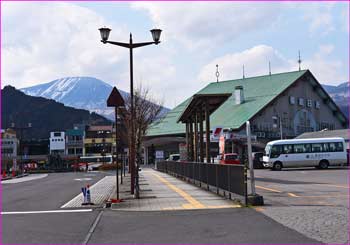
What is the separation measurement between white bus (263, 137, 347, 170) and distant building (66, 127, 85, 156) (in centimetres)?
10075

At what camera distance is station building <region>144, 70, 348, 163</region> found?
84.6 meters

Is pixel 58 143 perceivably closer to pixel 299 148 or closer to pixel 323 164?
pixel 299 148

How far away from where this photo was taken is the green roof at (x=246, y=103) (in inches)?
3344

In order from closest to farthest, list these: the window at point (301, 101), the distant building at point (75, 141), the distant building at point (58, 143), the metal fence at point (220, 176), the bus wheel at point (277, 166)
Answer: the metal fence at point (220, 176) → the bus wheel at point (277, 166) → the window at point (301, 101) → the distant building at point (58, 143) → the distant building at point (75, 141)

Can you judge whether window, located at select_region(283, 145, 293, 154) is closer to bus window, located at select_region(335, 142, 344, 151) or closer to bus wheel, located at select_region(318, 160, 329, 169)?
bus wheel, located at select_region(318, 160, 329, 169)

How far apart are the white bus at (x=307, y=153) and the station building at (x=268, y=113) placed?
28.5m

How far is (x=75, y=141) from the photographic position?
477 feet

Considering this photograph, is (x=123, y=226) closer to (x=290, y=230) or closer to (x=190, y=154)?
(x=290, y=230)

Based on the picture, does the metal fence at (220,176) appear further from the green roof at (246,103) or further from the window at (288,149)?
the green roof at (246,103)

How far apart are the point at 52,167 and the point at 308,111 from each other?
46029 mm

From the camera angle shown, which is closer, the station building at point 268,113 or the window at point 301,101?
the station building at point 268,113

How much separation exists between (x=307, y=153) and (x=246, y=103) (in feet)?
137


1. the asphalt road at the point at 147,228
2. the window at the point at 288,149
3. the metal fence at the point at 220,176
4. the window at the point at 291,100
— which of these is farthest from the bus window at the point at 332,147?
the window at the point at 291,100

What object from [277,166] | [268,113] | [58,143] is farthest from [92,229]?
[58,143]
